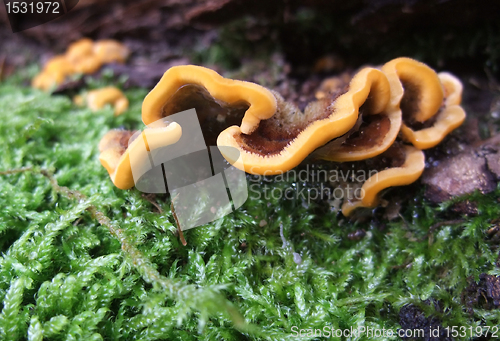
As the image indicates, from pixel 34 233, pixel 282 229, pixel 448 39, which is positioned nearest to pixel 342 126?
pixel 282 229

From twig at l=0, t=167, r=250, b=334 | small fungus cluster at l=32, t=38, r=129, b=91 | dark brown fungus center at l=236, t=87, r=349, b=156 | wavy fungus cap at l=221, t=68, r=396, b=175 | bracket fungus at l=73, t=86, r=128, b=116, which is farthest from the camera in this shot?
small fungus cluster at l=32, t=38, r=129, b=91

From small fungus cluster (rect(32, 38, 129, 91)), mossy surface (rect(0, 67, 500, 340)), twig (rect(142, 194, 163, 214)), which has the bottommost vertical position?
mossy surface (rect(0, 67, 500, 340))

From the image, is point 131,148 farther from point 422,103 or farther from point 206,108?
point 422,103

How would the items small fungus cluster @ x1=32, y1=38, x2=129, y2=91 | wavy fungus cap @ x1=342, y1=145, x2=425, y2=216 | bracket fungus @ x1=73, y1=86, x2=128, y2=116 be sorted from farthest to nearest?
small fungus cluster @ x1=32, y1=38, x2=129, y2=91 < bracket fungus @ x1=73, y1=86, x2=128, y2=116 < wavy fungus cap @ x1=342, y1=145, x2=425, y2=216

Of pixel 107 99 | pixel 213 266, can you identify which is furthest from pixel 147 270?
pixel 107 99

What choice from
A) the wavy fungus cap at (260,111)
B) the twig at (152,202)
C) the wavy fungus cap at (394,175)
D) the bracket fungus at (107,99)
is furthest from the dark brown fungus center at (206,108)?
the bracket fungus at (107,99)

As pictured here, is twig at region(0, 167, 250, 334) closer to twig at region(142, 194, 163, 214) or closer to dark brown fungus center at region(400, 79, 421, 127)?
twig at region(142, 194, 163, 214)

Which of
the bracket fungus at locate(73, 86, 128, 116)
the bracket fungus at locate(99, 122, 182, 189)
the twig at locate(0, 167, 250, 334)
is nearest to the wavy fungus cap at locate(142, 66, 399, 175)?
the bracket fungus at locate(99, 122, 182, 189)

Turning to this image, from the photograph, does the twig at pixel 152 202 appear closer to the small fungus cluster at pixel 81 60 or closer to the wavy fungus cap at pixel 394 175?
the wavy fungus cap at pixel 394 175

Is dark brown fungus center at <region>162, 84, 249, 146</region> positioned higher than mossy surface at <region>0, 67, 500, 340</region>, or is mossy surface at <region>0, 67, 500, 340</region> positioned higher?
dark brown fungus center at <region>162, 84, 249, 146</region>
